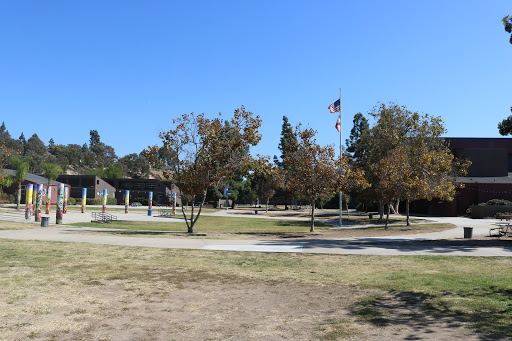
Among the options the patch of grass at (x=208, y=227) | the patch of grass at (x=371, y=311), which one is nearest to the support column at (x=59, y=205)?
the patch of grass at (x=208, y=227)

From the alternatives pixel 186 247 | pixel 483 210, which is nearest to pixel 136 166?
pixel 483 210

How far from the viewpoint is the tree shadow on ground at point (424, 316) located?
19.3 ft

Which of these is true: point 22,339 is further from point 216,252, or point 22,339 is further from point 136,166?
point 136,166

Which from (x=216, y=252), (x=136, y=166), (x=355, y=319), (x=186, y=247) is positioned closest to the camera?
(x=355, y=319)

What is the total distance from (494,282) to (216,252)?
8754 mm

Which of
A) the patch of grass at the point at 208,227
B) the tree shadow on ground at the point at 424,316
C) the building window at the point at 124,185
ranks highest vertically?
the building window at the point at 124,185

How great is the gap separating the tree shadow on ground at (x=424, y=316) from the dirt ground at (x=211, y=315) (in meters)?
0.02

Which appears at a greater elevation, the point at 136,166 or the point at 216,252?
the point at 136,166

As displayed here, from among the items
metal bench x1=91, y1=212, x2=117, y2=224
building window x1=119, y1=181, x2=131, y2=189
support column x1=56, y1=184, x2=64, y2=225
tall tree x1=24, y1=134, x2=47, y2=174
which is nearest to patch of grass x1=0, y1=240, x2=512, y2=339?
support column x1=56, y1=184, x2=64, y2=225

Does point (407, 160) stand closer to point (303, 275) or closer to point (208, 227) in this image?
point (208, 227)

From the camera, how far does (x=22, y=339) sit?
17.8 ft

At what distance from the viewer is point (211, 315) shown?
679cm

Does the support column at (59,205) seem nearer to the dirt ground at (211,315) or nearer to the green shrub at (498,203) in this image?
the dirt ground at (211,315)

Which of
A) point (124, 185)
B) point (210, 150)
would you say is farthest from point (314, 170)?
point (124, 185)
